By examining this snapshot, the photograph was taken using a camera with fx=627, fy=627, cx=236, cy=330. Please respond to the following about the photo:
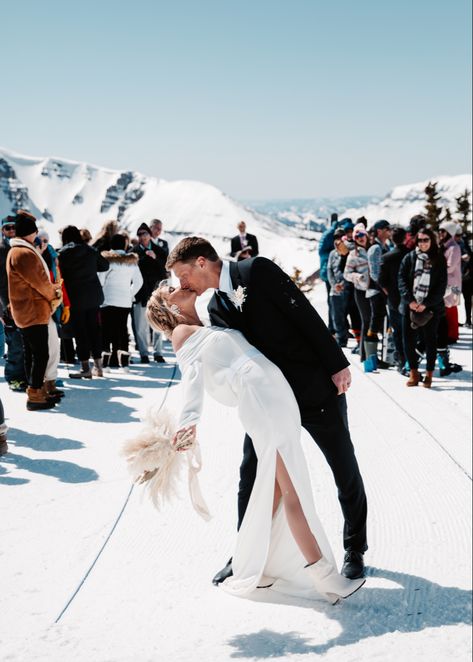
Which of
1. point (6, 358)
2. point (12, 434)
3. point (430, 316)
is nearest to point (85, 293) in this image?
point (6, 358)

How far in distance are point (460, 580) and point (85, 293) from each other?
7.11 feet

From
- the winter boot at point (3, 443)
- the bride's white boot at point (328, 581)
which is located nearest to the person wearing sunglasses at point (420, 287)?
the bride's white boot at point (328, 581)

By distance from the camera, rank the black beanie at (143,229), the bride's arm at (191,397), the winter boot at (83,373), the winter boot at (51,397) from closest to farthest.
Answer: the winter boot at (51,397)
the bride's arm at (191,397)
the winter boot at (83,373)
the black beanie at (143,229)

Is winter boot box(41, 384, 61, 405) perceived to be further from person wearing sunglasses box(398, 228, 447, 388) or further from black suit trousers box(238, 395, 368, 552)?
person wearing sunglasses box(398, 228, 447, 388)

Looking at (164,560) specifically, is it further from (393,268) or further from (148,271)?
(393,268)

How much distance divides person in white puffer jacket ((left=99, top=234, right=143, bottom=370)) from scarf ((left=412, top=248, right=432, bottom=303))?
12.6ft

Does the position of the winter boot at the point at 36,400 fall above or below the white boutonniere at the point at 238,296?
below

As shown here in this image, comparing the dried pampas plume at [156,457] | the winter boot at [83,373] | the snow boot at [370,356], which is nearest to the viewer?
the dried pampas plume at [156,457]

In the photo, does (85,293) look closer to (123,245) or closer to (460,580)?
(123,245)

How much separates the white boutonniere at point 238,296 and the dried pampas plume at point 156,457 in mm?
490

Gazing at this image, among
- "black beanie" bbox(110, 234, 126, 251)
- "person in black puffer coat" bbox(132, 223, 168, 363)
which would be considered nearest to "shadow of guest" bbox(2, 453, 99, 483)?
"person in black puffer coat" bbox(132, 223, 168, 363)

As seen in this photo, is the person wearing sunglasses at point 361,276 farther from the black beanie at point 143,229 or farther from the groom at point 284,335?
the groom at point 284,335

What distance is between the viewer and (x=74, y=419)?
211 cm

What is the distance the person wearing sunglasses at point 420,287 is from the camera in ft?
20.2
